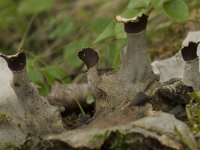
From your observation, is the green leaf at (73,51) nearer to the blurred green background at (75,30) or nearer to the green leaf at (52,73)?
the blurred green background at (75,30)

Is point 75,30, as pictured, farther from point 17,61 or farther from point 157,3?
point 17,61

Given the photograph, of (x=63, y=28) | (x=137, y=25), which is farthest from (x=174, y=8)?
(x=63, y=28)

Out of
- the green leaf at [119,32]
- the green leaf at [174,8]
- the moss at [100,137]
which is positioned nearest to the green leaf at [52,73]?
the green leaf at [119,32]

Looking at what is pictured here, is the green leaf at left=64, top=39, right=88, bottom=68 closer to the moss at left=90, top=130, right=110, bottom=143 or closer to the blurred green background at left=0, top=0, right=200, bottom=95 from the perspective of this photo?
the blurred green background at left=0, top=0, right=200, bottom=95

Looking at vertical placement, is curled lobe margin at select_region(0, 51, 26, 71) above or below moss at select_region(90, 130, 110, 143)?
above

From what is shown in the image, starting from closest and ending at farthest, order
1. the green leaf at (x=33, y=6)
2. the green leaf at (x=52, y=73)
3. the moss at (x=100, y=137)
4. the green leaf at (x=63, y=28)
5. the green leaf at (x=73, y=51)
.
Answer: the moss at (x=100, y=137) → the green leaf at (x=52, y=73) → the green leaf at (x=73, y=51) → the green leaf at (x=33, y=6) → the green leaf at (x=63, y=28)

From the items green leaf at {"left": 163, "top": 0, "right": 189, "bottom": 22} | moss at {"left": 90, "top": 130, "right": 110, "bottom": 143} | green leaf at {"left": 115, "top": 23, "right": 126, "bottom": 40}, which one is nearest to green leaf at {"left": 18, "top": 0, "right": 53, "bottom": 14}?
green leaf at {"left": 115, "top": 23, "right": 126, "bottom": 40}

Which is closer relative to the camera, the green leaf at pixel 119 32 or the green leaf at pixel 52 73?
the green leaf at pixel 119 32

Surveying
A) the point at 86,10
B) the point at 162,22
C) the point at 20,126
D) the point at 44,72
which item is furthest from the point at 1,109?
the point at 86,10
